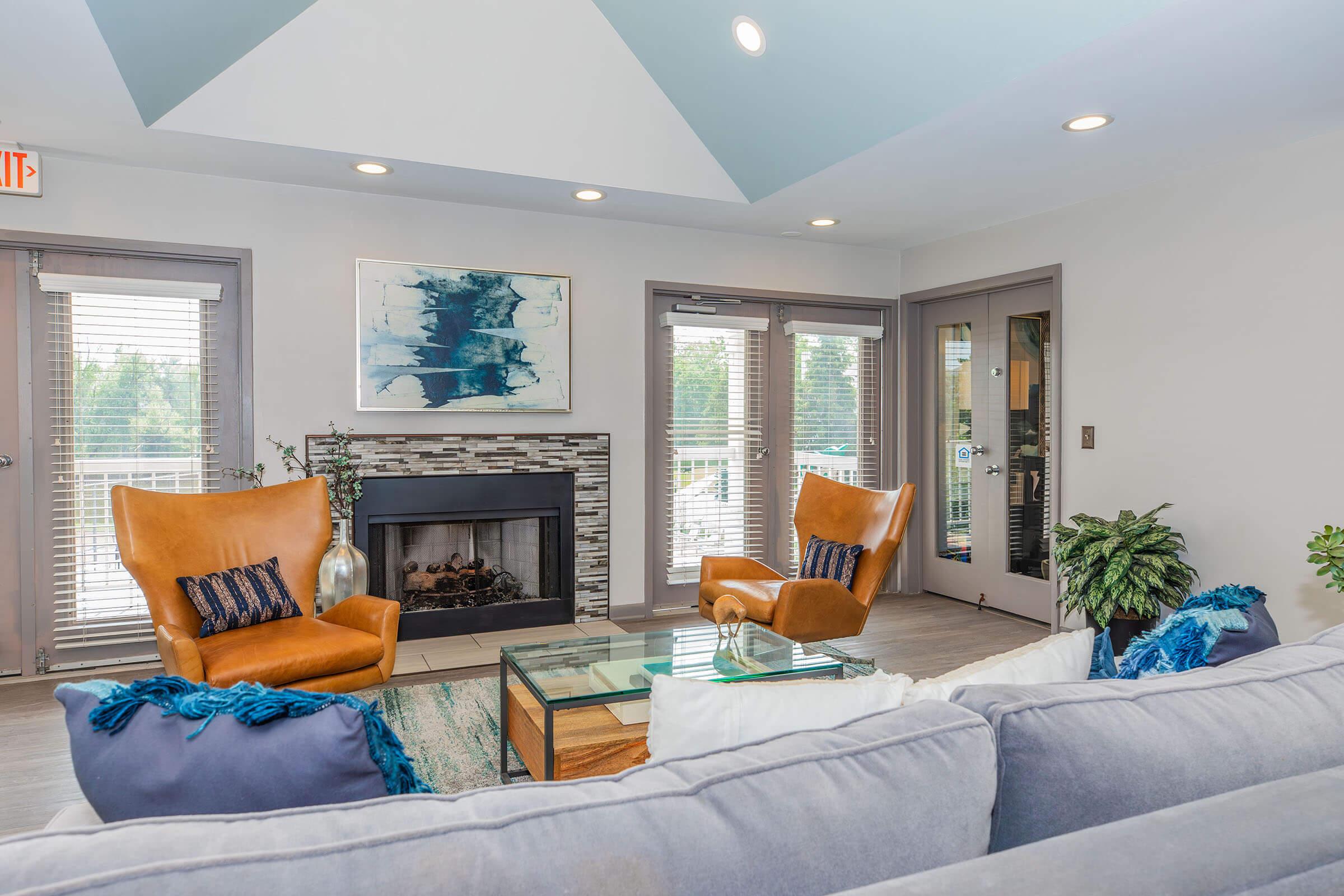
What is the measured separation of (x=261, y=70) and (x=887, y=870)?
3753 mm

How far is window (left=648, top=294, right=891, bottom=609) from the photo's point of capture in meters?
5.04

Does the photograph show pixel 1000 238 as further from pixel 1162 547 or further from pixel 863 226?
pixel 1162 547

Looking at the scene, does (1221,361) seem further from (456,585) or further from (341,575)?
(341,575)

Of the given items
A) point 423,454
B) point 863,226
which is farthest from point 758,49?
point 423,454

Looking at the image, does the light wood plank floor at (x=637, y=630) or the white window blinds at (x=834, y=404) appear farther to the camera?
the white window blinds at (x=834, y=404)

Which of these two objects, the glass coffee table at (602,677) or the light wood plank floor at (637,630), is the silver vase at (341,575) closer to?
the light wood plank floor at (637,630)

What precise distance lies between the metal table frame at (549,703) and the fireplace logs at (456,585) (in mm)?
1827

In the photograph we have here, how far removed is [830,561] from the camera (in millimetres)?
3973

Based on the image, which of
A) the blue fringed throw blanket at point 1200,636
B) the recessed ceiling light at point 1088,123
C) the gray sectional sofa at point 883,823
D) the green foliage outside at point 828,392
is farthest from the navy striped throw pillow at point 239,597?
the recessed ceiling light at point 1088,123

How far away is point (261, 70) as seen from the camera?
11.1 ft

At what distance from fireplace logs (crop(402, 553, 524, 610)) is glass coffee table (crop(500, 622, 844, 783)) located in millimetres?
1819

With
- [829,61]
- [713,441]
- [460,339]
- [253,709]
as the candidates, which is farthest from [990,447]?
[253,709]

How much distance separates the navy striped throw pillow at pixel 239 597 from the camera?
3064 mm

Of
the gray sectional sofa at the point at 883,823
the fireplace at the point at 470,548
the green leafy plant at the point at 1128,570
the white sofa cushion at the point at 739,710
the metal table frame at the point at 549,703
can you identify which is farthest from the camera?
the fireplace at the point at 470,548
